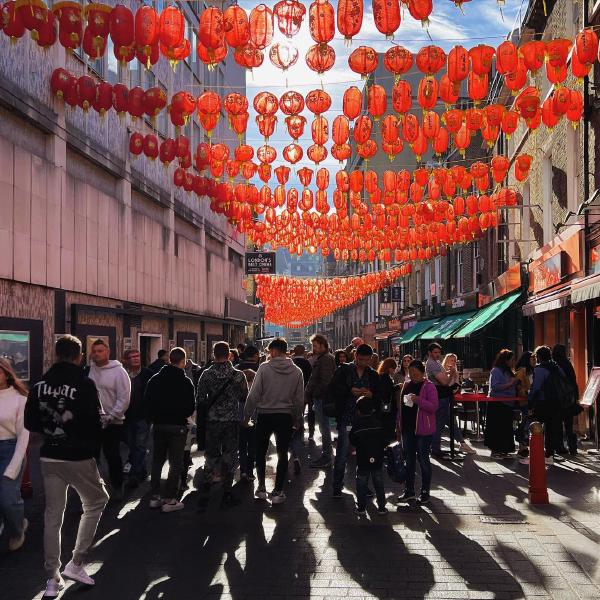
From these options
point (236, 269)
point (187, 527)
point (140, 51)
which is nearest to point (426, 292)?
point (236, 269)

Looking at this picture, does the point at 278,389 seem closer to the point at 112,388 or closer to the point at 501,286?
the point at 112,388

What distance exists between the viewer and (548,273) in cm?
2042

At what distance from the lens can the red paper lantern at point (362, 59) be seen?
12281 mm

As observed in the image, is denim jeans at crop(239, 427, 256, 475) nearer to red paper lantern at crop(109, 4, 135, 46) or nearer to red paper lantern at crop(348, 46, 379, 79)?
red paper lantern at crop(348, 46, 379, 79)

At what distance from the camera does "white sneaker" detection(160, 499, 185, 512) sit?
368 inches

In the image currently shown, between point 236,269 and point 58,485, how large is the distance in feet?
122

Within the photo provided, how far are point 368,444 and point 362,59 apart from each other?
5.95 metres

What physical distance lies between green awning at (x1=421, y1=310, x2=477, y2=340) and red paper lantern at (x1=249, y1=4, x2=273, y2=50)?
19968 millimetres

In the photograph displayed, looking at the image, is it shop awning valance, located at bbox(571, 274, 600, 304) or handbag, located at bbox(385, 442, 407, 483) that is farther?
shop awning valance, located at bbox(571, 274, 600, 304)

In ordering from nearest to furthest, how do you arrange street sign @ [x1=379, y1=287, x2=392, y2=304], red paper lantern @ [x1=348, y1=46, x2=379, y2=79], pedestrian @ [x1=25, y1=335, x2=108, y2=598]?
pedestrian @ [x1=25, y1=335, x2=108, y2=598] → red paper lantern @ [x1=348, y1=46, x2=379, y2=79] → street sign @ [x1=379, y1=287, x2=392, y2=304]

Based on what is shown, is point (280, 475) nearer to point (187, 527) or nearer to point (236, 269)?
point (187, 527)

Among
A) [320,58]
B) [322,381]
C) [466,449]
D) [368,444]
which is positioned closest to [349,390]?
[368,444]

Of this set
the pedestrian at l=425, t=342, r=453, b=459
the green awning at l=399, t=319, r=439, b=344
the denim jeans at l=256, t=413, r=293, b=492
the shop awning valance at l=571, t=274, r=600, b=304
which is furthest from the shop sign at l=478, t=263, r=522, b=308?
the denim jeans at l=256, t=413, r=293, b=492

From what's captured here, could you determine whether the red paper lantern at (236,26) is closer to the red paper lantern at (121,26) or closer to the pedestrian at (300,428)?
the red paper lantern at (121,26)
